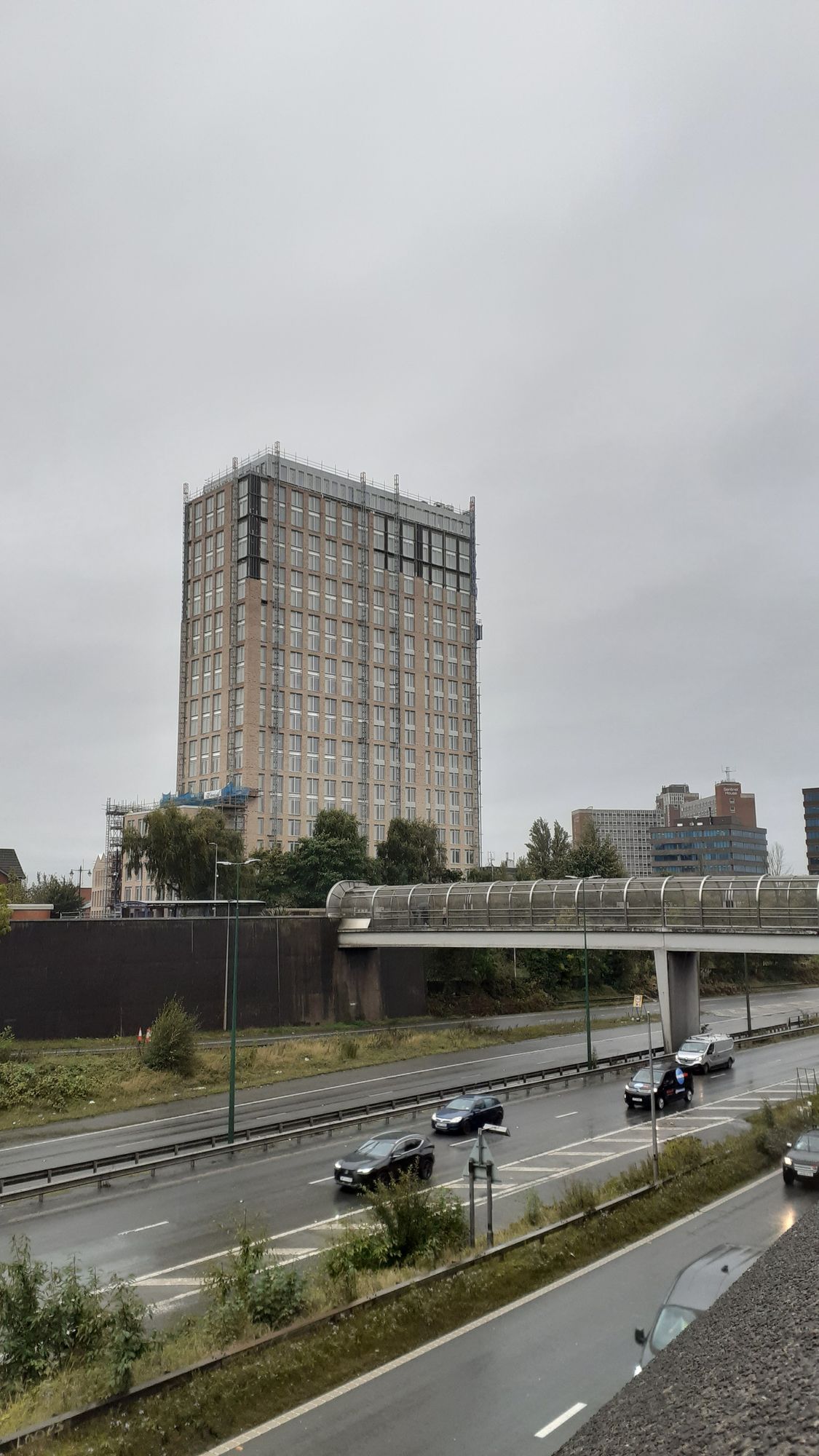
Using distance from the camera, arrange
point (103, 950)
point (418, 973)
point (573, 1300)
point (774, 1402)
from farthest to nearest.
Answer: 1. point (418, 973)
2. point (103, 950)
3. point (573, 1300)
4. point (774, 1402)

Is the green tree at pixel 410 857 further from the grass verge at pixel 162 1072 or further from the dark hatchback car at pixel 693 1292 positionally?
the dark hatchback car at pixel 693 1292

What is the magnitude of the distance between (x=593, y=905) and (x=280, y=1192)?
30.9 metres

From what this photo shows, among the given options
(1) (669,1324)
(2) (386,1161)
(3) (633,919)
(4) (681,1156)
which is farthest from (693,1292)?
(3) (633,919)

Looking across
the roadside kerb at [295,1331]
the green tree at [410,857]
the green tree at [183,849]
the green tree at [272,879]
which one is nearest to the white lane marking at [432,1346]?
the roadside kerb at [295,1331]

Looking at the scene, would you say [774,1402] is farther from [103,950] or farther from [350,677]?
[350,677]

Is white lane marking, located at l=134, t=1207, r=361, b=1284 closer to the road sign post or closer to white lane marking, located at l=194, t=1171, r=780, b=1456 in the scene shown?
the road sign post

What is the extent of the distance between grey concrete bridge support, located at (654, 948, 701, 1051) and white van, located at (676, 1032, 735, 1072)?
3.31 metres

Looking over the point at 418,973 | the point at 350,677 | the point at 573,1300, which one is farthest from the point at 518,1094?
the point at 350,677

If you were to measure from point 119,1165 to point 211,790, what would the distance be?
96.7 meters

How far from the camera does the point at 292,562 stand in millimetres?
133000

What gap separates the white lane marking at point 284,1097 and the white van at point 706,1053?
10361 mm

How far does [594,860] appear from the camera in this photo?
9944 centimetres

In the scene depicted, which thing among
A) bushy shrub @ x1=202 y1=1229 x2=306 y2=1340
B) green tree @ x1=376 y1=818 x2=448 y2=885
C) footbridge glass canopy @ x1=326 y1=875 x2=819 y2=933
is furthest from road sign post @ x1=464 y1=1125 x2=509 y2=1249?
green tree @ x1=376 y1=818 x2=448 y2=885

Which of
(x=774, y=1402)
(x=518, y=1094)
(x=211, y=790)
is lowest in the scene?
(x=518, y=1094)
